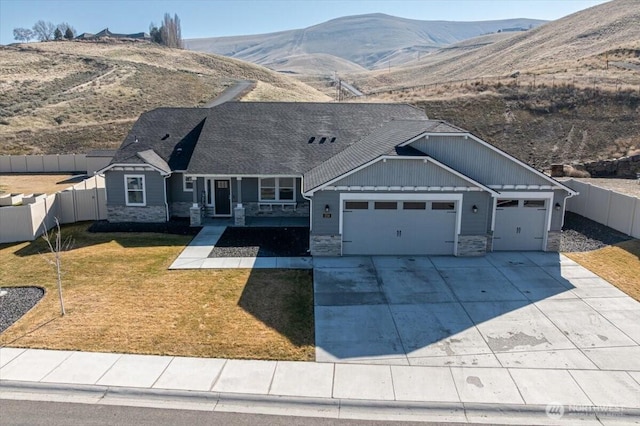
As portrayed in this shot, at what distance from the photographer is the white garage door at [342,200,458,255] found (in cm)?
1875

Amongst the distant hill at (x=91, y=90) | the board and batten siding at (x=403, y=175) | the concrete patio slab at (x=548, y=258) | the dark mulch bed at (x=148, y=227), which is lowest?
the concrete patio slab at (x=548, y=258)

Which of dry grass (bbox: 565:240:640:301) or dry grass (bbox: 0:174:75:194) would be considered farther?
dry grass (bbox: 0:174:75:194)

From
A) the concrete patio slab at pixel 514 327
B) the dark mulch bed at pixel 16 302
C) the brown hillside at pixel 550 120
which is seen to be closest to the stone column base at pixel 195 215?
the dark mulch bed at pixel 16 302

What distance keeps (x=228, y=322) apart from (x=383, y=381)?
15.5 ft

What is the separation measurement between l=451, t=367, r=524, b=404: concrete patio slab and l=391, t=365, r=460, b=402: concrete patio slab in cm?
20

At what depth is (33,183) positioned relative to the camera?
Answer: 1410 inches

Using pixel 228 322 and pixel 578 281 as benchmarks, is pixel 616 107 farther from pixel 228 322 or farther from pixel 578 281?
pixel 228 322

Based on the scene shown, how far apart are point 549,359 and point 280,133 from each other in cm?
1821

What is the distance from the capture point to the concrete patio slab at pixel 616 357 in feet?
36.5

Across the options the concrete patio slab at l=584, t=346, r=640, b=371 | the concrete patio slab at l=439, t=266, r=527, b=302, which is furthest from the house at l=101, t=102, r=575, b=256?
the concrete patio slab at l=584, t=346, r=640, b=371

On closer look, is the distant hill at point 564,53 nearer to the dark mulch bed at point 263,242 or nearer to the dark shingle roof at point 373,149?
the dark shingle roof at point 373,149

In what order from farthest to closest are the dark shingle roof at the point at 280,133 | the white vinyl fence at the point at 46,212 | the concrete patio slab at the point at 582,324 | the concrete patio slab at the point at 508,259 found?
the dark shingle roof at the point at 280,133 < the white vinyl fence at the point at 46,212 < the concrete patio slab at the point at 508,259 < the concrete patio slab at the point at 582,324

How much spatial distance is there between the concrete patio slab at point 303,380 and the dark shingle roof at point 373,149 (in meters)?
8.55

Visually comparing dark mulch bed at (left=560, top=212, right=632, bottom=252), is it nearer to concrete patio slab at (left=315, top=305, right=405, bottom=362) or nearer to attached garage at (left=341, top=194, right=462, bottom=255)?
attached garage at (left=341, top=194, right=462, bottom=255)
